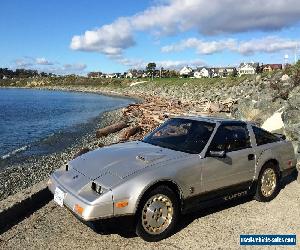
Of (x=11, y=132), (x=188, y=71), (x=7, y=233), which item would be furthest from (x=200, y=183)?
(x=188, y=71)

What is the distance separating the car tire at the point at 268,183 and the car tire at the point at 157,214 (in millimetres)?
2225

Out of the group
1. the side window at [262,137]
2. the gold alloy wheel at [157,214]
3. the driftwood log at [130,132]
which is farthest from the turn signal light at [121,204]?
the driftwood log at [130,132]

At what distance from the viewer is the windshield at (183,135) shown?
6228 millimetres

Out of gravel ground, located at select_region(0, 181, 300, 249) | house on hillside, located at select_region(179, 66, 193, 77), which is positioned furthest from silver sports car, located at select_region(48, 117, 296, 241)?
house on hillside, located at select_region(179, 66, 193, 77)

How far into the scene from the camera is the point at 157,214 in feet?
17.5

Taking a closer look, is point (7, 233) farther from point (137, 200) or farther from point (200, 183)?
point (200, 183)

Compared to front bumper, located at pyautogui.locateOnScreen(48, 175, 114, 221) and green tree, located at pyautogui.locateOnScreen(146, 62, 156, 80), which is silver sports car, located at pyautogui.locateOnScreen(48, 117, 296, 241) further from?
green tree, located at pyautogui.locateOnScreen(146, 62, 156, 80)

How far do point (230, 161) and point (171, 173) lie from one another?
1.38 metres

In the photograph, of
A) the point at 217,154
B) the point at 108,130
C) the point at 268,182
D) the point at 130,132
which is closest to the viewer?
the point at 217,154

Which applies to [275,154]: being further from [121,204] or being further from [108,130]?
[108,130]

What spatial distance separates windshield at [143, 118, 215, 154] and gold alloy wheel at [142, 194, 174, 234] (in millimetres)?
1011

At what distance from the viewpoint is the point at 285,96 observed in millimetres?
17953

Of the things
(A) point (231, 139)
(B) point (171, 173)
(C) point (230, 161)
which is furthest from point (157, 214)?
(A) point (231, 139)

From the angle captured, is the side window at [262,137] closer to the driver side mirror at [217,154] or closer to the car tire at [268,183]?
the car tire at [268,183]
